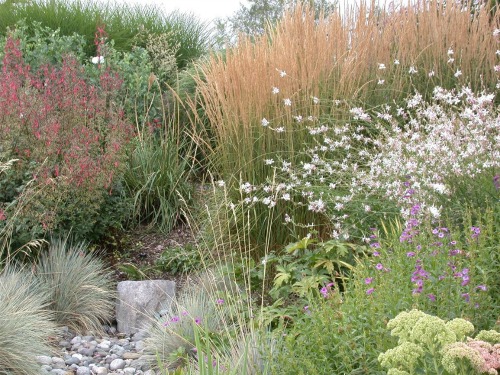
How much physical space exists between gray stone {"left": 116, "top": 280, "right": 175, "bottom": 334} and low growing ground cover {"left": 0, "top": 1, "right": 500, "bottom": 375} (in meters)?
0.15

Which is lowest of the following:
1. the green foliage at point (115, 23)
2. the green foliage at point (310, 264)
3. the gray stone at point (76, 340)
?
the gray stone at point (76, 340)

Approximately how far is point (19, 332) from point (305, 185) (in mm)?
2172

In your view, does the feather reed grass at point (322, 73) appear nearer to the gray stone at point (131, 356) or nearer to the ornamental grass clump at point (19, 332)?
the gray stone at point (131, 356)

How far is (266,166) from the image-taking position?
573cm

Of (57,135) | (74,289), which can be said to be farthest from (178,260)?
(57,135)

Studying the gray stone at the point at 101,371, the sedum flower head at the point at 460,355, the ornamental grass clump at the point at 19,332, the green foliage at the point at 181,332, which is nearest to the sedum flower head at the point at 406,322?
the sedum flower head at the point at 460,355

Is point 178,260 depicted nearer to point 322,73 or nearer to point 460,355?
point 322,73

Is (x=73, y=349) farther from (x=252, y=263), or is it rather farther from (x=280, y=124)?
(x=280, y=124)

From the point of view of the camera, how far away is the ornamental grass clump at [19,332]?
4.05 m

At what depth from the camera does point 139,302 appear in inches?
211

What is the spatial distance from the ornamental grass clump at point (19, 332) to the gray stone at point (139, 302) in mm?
779

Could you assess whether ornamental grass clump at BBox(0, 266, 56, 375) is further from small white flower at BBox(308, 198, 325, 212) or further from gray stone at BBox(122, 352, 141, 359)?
small white flower at BBox(308, 198, 325, 212)

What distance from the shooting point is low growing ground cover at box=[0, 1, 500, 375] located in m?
3.24

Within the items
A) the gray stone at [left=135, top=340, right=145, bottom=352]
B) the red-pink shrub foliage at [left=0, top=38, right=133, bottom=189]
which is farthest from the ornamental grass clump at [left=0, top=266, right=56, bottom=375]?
the red-pink shrub foliage at [left=0, top=38, right=133, bottom=189]
